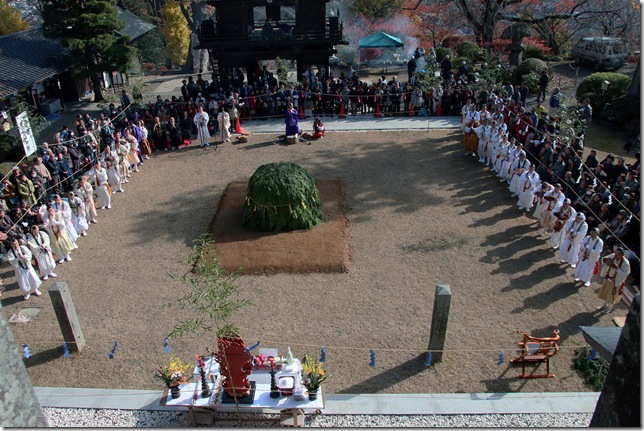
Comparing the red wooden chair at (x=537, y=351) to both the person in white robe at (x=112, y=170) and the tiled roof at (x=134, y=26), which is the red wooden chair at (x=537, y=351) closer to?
the person in white robe at (x=112, y=170)

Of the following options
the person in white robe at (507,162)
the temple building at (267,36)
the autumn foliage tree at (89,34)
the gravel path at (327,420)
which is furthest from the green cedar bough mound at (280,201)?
the autumn foliage tree at (89,34)

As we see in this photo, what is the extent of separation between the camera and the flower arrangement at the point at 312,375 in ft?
27.3

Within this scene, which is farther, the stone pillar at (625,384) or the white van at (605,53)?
the white van at (605,53)

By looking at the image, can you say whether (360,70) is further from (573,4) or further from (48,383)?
(48,383)

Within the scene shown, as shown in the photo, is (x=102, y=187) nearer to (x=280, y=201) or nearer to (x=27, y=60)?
(x=280, y=201)

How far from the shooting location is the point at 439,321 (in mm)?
9188

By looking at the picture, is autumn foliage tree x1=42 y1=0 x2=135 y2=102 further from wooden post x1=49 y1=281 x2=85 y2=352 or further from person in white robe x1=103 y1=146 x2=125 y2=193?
wooden post x1=49 y1=281 x2=85 y2=352

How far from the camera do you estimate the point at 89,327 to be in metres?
10.7

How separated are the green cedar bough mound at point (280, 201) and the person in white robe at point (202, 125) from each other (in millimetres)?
6639

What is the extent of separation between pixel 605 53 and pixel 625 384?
99.8 ft

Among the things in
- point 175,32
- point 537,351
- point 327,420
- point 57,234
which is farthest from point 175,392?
point 175,32

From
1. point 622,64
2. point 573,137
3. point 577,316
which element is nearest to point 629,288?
point 577,316

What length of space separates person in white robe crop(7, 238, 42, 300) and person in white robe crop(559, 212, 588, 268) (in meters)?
12.1

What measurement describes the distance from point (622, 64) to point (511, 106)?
43.7 ft
